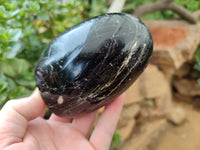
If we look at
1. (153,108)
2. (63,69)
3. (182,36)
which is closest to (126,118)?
Answer: (153,108)

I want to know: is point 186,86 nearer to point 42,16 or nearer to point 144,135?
point 144,135

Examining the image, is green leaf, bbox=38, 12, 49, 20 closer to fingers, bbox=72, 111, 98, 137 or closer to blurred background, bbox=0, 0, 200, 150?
blurred background, bbox=0, 0, 200, 150

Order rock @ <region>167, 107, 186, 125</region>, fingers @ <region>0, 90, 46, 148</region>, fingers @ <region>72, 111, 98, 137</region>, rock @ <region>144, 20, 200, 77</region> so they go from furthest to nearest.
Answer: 1. rock @ <region>167, 107, 186, 125</region>
2. rock @ <region>144, 20, 200, 77</region>
3. fingers @ <region>72, 111, 98, 137</region>
4. fingers @ <region>0, 90, 46, 148</region>

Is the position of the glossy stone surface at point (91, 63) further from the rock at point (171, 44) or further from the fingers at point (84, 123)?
the rock at point (171, 44)

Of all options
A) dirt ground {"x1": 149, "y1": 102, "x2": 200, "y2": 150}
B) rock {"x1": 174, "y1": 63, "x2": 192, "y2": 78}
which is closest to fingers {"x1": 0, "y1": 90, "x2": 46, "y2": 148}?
dirt ground {"x1": 149, "y1": 102, "x2": 200, "y2": 150}

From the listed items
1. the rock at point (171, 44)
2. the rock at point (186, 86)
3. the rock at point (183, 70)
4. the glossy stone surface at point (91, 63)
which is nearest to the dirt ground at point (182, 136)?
the rock at point (186, 86)

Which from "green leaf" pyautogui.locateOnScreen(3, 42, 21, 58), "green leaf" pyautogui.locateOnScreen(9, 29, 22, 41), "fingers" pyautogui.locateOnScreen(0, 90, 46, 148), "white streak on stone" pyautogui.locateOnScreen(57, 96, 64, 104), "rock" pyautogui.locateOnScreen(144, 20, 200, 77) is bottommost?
"rock" pyautogui.locateOnScreen(144, 20, 200, 77)

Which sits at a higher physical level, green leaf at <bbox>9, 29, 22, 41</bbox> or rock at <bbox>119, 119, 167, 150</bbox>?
green leaf at <bbox>9, 29, 22, 41</bbox>

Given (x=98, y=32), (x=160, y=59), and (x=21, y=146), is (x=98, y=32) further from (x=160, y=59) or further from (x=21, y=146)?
(x=160, y=59)
